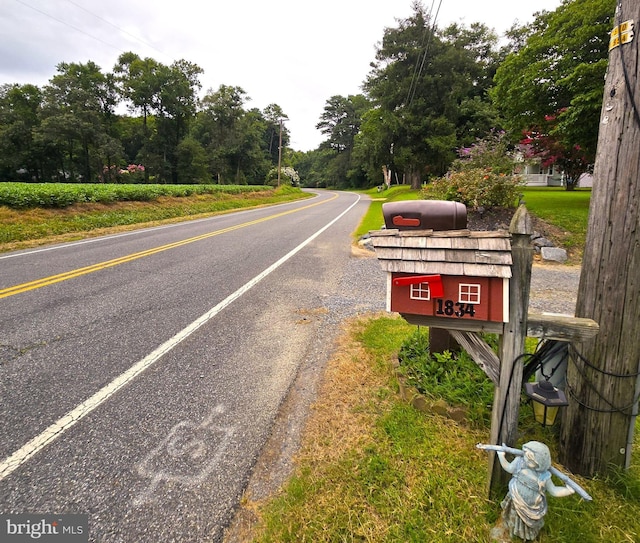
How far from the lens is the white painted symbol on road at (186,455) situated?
1896mm

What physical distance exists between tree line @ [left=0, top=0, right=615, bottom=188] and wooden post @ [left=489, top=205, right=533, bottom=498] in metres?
10.4

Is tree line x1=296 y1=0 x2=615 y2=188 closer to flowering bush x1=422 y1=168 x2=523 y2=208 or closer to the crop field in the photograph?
flowering bush x1=422 y1=168 x2=523 y2=208

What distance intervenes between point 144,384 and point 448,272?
2678 mm

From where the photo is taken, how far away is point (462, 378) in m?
2.57

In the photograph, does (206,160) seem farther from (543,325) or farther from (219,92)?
(543,325)

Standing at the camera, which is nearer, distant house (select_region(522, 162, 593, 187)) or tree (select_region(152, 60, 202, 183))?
distant house (select_region(522, 162, 593, 187))

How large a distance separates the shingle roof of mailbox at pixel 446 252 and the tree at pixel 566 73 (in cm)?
1024

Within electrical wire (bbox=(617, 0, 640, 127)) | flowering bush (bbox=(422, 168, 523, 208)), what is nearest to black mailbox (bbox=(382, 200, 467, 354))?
electrical wire (bbox=(617, 0, 640, 127))

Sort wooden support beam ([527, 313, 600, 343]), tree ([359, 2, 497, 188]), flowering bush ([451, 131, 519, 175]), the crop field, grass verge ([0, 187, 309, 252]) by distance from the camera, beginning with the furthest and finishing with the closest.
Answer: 1. tree ([359, 2, 497, 188])
2. the crop field
3. flowering bush ([451, 131, 519, 175])
4. grass verge ([0, 187, 309, 252])
5. wooden support beam ([527, 313, 600, 343])

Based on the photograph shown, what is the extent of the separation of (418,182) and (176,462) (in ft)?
103

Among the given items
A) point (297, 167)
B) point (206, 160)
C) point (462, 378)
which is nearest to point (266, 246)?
point (462, 378)

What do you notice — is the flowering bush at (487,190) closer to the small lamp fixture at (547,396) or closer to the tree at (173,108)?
the small lamp fixture at (547,396)

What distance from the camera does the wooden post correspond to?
1.49 meters

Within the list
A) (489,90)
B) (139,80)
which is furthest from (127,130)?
(489,90)
